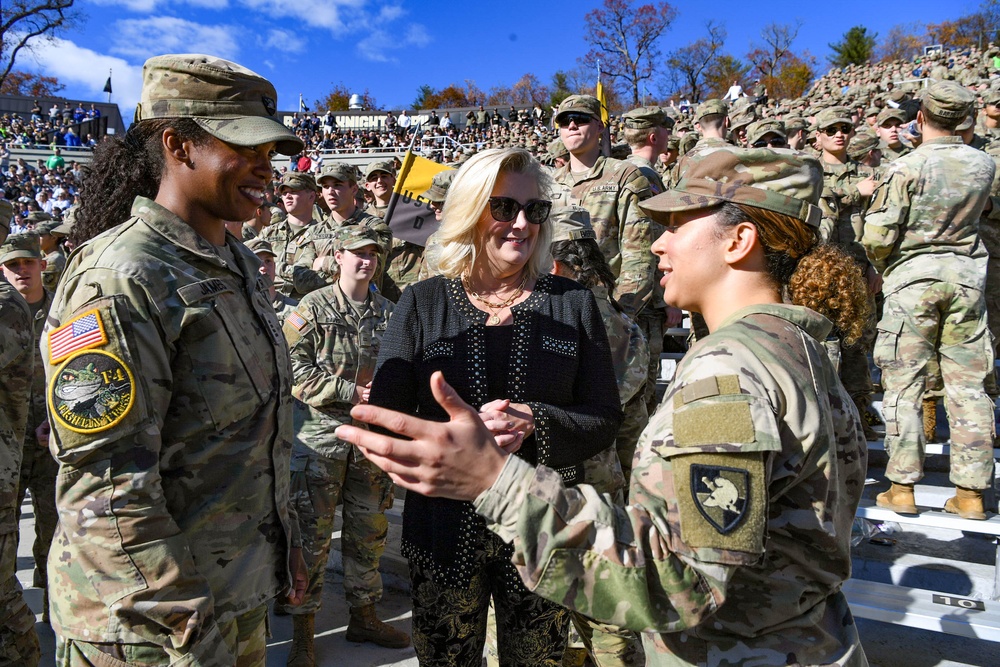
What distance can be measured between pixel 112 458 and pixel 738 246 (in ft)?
4.92

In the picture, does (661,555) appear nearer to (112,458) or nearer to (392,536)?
(112,458)

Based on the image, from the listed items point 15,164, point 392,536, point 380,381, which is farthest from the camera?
point 15,164

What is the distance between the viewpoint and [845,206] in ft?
20.3

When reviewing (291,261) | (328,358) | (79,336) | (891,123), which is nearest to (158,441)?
(79,336)

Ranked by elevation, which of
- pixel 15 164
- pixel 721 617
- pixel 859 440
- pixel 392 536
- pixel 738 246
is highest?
pixel 15 164

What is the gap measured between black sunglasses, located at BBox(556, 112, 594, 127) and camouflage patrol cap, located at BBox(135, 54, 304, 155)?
3696 millimetres

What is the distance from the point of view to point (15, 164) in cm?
2811

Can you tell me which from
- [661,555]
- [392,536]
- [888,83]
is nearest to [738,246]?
[661,555]

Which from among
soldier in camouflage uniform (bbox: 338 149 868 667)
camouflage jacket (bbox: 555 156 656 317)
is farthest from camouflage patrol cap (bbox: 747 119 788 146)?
soldier in camouflage uniform (bbox: 338 149 868 667)

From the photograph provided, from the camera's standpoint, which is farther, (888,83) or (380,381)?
(888,83)

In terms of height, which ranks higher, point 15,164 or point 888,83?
point 888,83

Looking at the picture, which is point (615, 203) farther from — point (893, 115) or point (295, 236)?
point (893, 115)

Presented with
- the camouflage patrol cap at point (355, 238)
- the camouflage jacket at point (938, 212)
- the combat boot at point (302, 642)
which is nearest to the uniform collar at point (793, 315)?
the camouflage patrol cap at point (355, 238)

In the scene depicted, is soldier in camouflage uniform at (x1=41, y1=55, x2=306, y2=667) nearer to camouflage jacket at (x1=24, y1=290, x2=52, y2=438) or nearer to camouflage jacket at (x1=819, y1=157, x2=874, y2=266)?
camouflage jacket at (x1=24, y1=290, x2=52, y2=438)
